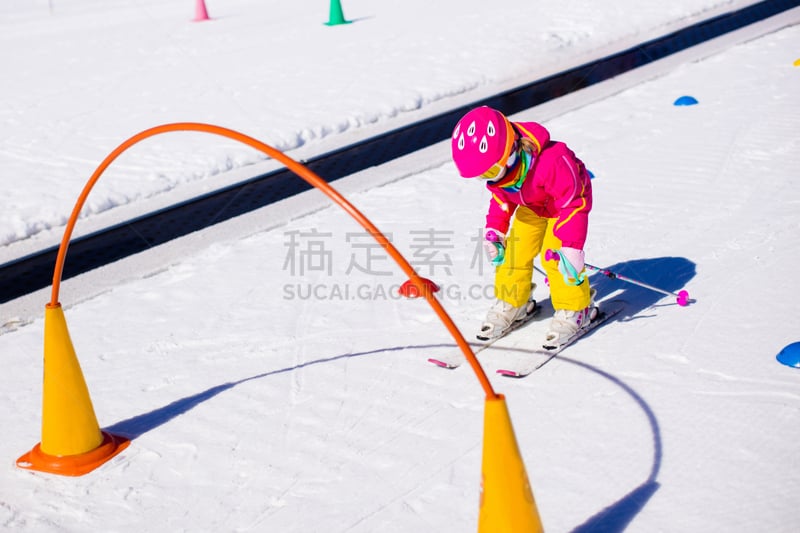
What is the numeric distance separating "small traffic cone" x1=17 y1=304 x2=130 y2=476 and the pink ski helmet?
5.77ft

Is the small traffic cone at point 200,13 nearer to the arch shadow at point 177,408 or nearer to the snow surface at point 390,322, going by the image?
the snow surface at point 390,322

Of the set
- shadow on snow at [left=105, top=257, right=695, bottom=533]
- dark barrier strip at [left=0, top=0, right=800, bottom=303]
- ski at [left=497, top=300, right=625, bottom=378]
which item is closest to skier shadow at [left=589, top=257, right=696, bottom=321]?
shadow on snow at [left=105, top=257, right=695, bottom=533]

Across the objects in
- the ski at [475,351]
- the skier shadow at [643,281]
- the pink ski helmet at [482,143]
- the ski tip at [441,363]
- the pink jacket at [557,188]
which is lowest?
the skier shadow at [643,281]

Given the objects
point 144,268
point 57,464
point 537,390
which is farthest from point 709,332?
point 144,268

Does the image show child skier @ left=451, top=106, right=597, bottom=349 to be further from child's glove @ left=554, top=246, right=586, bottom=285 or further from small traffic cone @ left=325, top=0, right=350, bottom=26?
small traffic cone @ left=325, top=0, right=350, bottom=26

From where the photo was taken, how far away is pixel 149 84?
9.91 meters

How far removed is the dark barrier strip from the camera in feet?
20.2

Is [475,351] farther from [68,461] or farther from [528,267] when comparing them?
[68,461]

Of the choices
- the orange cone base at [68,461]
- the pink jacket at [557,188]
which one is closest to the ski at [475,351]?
the pink jacket at [557,188]

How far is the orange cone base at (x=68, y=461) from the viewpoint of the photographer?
3.75 metres

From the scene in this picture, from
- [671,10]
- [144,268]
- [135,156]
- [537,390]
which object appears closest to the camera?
[537,390]

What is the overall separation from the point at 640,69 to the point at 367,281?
5.49 m

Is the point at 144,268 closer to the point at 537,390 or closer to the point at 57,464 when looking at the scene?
the point at 57,464

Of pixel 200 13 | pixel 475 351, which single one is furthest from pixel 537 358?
pixel 200 13
